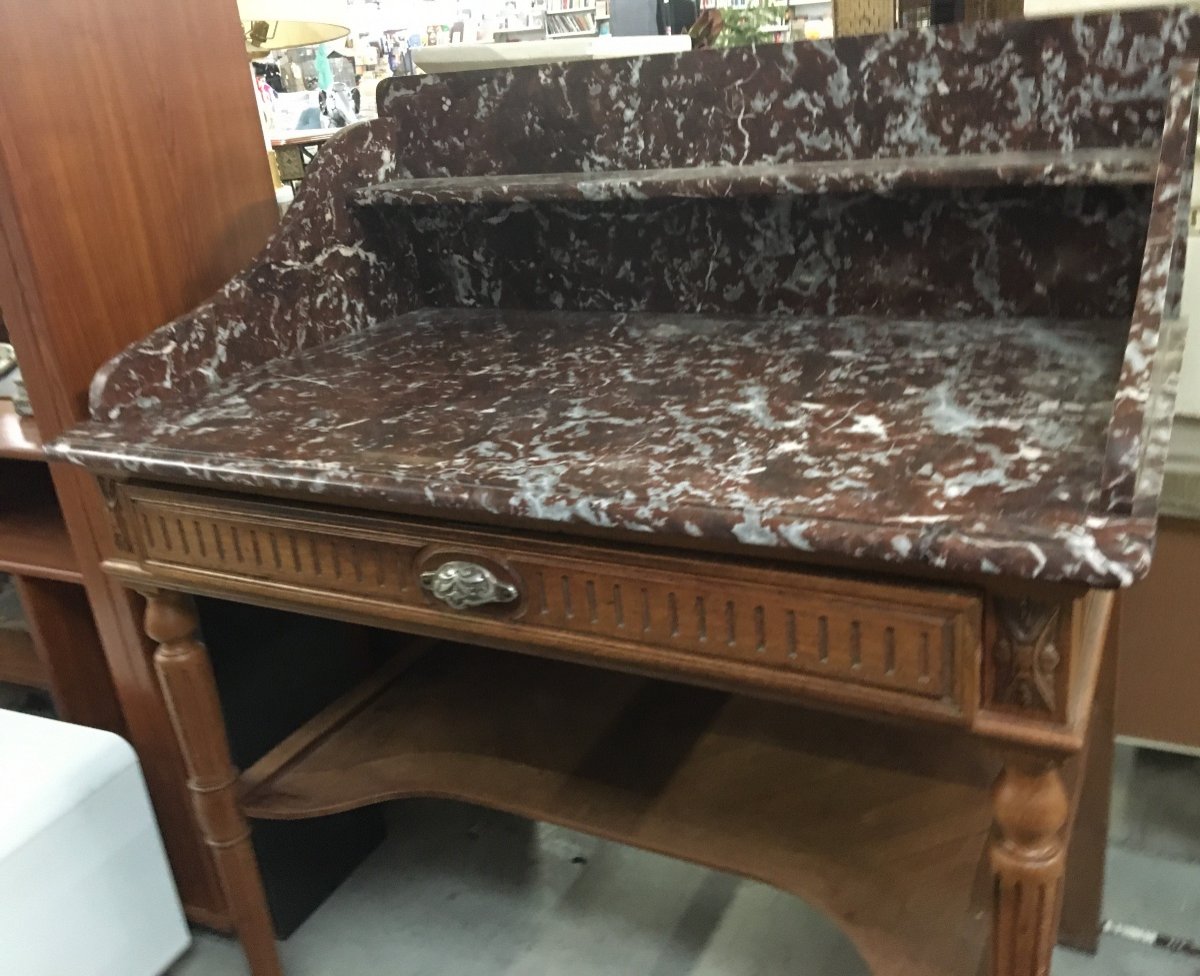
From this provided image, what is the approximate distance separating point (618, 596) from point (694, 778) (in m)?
0.41

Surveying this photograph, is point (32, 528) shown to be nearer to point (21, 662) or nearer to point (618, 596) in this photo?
point (21, 662)

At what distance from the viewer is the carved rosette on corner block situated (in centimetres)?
60

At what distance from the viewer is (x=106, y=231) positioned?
40.6 inches

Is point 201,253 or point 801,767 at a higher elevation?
point 201,253

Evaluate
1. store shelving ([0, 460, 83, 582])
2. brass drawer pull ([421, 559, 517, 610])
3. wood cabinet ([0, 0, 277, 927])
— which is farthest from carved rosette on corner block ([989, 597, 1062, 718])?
store shelving ([0, 460, 83, 582])

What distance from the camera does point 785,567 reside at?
0.66m

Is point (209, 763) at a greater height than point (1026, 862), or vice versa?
point (1026, 862)

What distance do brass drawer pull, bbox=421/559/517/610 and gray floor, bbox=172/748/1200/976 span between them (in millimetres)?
691

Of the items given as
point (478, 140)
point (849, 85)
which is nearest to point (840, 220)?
point (849, 85)

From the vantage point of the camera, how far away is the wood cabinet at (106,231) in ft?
3.16

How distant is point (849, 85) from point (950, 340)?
0.26 meters

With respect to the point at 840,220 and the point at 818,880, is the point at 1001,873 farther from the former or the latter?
the point at 840,220

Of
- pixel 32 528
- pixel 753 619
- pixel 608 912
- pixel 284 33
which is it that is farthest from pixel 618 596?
pixel 284 33

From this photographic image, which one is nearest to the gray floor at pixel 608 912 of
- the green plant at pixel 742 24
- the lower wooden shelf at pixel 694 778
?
the lower wooden shelf at pixel 694 778
